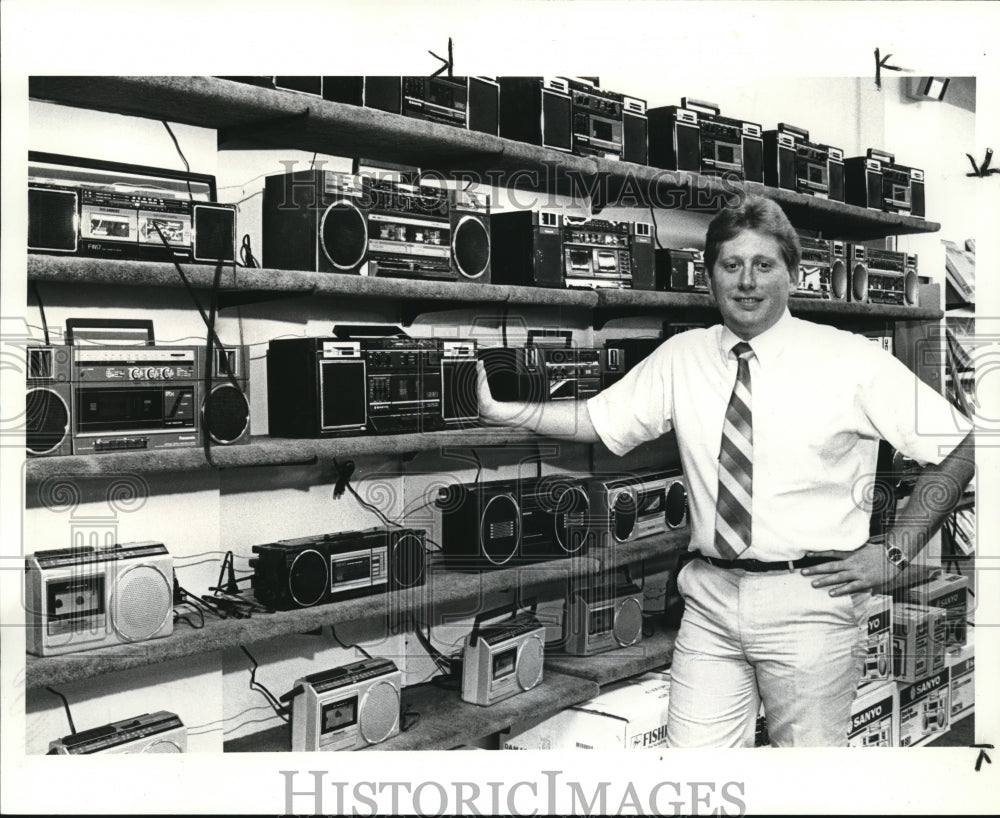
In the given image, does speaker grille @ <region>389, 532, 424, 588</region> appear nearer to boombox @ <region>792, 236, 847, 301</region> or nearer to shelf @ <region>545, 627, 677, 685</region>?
shelf @ <region>545, 627, 677, 685</region>

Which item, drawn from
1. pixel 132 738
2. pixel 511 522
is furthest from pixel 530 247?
pixel 132 738

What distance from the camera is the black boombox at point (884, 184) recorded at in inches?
145

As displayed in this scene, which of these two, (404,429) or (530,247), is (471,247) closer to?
(530,247)

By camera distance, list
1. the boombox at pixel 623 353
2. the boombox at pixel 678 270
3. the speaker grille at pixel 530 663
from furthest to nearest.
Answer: the boombox at pixel 678 270
the boombox at pixel 623 353
the speaker grille at pixel 530 663

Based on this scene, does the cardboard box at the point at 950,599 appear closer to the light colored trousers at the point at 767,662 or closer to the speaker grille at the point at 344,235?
the light colored trousers at the point at 767,662

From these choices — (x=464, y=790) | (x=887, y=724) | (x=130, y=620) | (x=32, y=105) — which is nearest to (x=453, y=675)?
(x=464, y=790)

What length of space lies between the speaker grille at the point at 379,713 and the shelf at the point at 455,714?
3cm

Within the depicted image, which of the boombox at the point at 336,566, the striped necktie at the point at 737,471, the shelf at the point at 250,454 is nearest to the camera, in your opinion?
the shelf at the point at 250,454

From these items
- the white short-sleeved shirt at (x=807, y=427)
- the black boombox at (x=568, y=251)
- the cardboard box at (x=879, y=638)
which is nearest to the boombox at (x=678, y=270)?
the black boombox at (x=568, y=251)

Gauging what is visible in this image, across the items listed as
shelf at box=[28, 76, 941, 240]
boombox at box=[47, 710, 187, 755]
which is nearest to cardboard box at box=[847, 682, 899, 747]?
shelf at box=[28, 76, 941, 240]

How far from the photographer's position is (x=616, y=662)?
9.26ft

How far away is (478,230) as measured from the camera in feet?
8.38

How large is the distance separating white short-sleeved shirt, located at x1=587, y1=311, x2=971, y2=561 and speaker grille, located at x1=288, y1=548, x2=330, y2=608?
86 cm

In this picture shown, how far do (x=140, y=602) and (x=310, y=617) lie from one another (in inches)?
14.9
